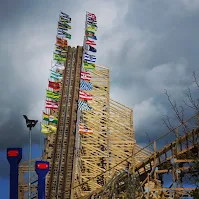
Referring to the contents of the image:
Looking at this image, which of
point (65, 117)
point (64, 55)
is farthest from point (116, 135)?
point (64, 55)

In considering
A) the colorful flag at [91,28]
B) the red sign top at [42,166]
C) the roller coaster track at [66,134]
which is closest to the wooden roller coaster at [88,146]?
the roller coaster track at [66,134]

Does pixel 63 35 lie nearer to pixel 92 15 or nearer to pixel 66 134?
pixel 92 15

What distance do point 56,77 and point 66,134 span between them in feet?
21.0

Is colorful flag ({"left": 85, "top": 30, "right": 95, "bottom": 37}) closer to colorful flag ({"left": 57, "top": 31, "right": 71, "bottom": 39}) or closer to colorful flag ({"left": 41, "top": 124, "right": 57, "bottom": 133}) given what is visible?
colorful flag ({"left": 57, "top": 31, "right": 71, "bottom": 39})

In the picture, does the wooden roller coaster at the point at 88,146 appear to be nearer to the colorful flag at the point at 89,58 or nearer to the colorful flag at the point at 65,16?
the colorful flag at the point at 89,58

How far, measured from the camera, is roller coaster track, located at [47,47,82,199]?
25.3m

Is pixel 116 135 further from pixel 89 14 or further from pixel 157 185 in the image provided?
pixel 89 14

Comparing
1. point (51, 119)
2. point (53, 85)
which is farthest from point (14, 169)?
point (53, 85)

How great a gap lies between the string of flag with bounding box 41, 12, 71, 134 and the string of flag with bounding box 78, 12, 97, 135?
5.98 ft

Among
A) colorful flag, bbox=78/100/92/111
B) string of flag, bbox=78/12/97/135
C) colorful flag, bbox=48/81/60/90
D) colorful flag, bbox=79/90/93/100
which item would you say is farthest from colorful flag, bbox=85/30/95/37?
colorful flag, bbox=78/100/92/111

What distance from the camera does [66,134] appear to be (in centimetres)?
2956

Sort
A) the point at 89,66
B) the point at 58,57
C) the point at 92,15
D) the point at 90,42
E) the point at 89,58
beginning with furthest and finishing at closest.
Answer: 1. the point at 92,15
2. the point at 90,42
3. the point at 58,57
4. the point at 89,58
5. the point at 89,66

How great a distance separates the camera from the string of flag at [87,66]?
29164 millimetres

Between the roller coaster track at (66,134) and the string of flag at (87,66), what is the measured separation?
0.87 meters
